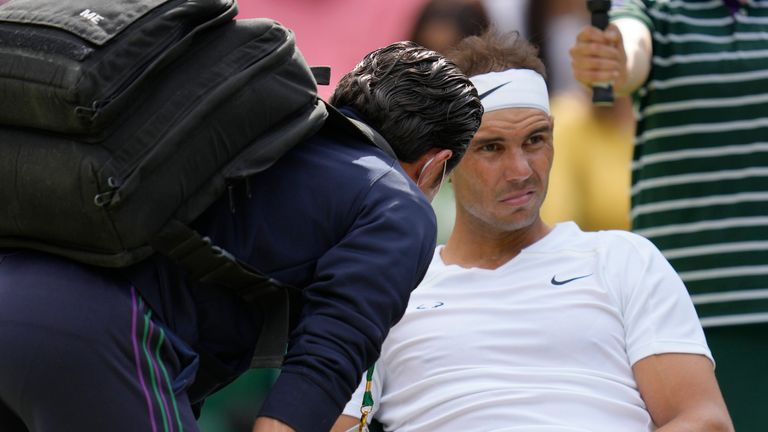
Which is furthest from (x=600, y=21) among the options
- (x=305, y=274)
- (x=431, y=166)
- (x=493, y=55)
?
(x=305, y=274)

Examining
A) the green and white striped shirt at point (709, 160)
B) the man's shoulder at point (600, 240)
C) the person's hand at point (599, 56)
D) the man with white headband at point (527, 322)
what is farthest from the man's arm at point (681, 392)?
the person's hand at point (599, 56)

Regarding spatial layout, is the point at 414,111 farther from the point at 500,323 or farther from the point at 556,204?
the point at 556,204

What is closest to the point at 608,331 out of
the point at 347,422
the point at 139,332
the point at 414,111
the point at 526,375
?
the point at 526,375

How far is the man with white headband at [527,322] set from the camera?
3.08 m

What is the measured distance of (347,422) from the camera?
3299 mm

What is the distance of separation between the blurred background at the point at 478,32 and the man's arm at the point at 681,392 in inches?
54.4

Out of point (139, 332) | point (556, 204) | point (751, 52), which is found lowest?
point (556, 204)

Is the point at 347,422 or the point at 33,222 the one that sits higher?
the point at 33,222

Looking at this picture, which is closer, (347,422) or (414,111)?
(414,111)

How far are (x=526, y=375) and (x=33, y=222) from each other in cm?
146

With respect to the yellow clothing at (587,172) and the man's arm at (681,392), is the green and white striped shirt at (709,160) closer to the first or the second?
the yellow clothing at (587,172)

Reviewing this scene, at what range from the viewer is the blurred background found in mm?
4430

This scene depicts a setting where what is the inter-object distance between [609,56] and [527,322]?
2.98 ft

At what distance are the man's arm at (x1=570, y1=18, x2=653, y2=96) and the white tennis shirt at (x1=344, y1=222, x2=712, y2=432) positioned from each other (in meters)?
0.54
